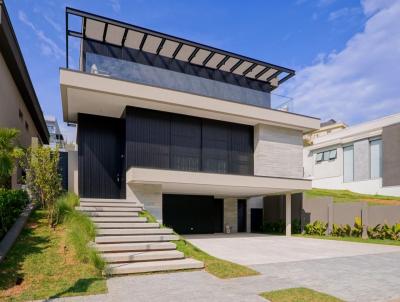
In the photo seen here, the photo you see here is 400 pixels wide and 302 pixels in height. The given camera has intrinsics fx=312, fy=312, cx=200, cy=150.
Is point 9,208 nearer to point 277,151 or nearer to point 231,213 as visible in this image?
point 277,151

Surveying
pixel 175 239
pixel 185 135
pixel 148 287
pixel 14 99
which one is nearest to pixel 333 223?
pixel 185 135

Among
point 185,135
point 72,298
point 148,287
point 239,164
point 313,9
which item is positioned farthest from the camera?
point 239,164

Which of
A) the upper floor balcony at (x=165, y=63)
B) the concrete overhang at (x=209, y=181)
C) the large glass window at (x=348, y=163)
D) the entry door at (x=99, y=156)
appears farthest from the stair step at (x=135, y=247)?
the large glass window at (x=348, y=163)

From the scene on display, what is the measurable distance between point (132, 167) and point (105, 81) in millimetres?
3424

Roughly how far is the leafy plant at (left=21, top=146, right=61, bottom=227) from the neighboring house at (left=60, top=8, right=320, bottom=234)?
3.18m

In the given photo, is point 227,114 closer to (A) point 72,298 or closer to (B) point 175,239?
(B) point 175,239

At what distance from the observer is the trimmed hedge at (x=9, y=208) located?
24.2 ft

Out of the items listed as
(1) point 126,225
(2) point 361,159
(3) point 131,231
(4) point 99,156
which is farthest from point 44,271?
(2) point 361,159

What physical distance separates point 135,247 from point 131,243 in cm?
37

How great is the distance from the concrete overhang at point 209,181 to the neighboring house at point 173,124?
0.04 meters

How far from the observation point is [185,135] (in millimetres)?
14289

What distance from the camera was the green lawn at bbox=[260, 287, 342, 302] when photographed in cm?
531

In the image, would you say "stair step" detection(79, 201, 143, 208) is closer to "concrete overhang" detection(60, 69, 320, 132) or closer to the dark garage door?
"concrete overhang" detection(60, 69, 320, 132)

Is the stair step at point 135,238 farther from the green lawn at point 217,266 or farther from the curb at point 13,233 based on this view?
the curb at point 13,233
